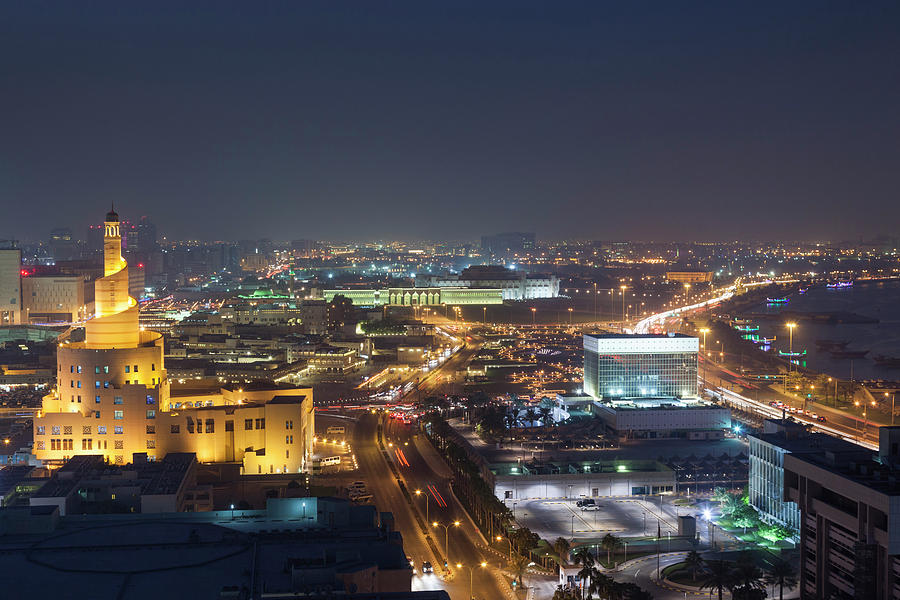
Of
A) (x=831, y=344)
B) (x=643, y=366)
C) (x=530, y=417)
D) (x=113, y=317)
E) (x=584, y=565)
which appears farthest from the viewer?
(x=831, y=344)

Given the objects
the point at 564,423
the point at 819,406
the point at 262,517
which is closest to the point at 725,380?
the point at 819,406

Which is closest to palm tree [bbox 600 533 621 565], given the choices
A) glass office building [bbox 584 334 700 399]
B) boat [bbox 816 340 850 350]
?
glass office building [bbox 584 334 700 399]

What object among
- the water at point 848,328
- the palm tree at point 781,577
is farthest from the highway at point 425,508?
the water at point 848,328

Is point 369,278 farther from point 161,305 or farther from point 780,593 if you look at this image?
point 780,593

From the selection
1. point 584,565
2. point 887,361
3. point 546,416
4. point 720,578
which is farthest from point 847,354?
point 720,578

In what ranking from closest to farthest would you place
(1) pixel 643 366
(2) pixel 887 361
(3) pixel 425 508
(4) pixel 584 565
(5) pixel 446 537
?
(4) pixel 584 565 < (5) pixel 446 537 < (3) pixel 425 508 < (1) pixel 643 366 < (2) pixel 887 361

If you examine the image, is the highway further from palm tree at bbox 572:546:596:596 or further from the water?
the water

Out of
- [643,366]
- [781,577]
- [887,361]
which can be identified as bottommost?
[781,577]

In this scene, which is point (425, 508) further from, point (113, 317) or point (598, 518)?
point (113, 317)
